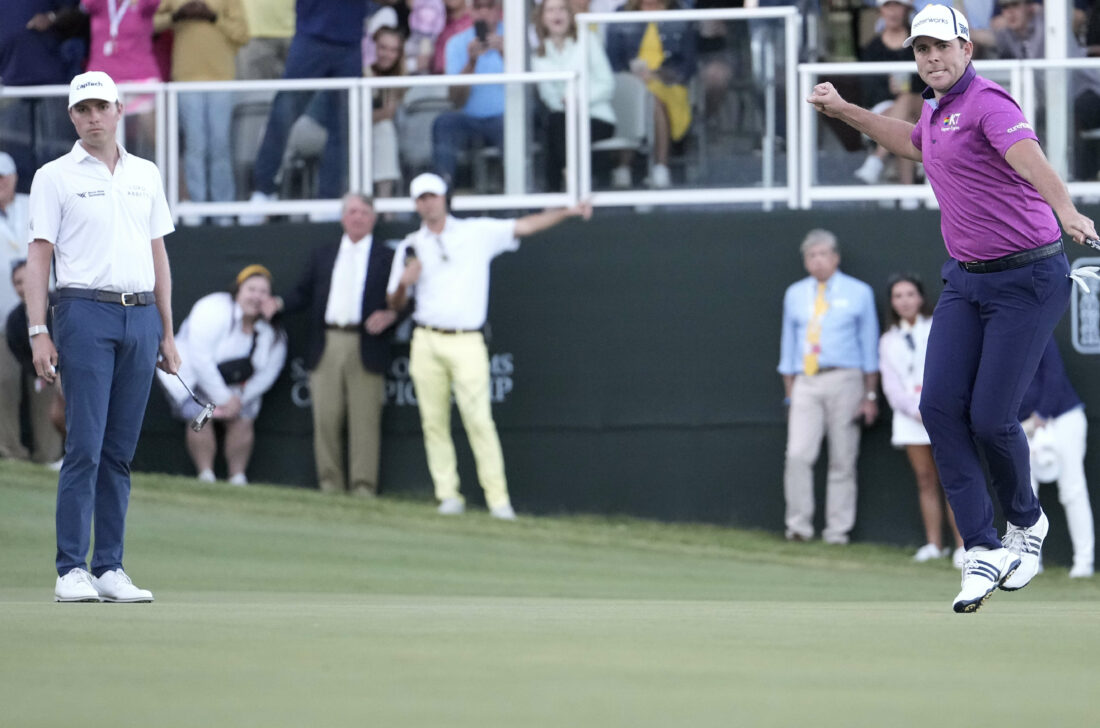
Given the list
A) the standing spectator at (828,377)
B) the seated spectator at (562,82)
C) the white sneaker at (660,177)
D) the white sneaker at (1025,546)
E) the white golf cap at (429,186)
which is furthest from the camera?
the white sneaker at (660,177)

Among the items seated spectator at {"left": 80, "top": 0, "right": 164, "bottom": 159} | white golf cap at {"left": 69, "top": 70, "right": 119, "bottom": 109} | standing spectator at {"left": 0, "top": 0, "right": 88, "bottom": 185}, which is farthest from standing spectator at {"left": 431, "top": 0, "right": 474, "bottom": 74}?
white golf cap at {"left": 69, "top": 70, "right": 119, "bottom": 109}

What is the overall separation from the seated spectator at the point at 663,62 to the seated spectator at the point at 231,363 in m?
3.04

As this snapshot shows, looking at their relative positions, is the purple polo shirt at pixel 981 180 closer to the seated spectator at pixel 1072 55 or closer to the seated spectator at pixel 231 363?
the seated spectator at pixel 1072 55

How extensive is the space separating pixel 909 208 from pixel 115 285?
703 centimetres

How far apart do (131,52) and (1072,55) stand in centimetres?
698

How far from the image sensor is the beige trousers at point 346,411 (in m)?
12.4

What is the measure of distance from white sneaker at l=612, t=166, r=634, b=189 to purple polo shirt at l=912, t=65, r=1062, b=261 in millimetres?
6430

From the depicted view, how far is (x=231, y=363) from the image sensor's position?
12.5m

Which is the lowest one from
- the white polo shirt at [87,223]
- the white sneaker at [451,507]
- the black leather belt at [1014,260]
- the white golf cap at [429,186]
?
the white sneaker at [451,507]

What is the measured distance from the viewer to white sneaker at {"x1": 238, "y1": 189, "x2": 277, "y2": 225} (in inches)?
507

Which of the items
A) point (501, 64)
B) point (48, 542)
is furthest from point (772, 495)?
point (48, 542)

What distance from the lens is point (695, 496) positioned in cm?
1239

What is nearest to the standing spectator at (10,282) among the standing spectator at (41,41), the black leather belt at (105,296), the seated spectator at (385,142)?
the standing spectator at (41,41)

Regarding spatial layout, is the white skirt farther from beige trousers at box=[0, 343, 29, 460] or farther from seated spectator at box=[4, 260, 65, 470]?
beige trousers at box=[0, 343, 29, 460]
